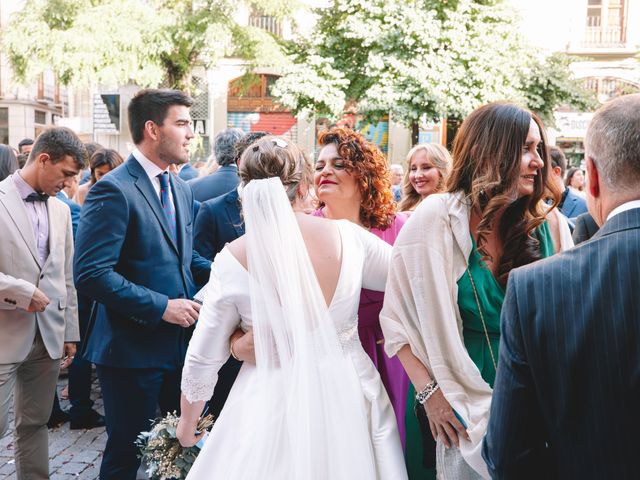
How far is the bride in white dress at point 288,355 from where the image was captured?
227 cm

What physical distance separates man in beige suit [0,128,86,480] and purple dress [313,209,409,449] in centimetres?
196

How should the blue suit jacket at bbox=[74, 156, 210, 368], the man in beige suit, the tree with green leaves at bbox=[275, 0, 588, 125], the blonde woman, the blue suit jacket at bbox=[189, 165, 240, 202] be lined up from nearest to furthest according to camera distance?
the blue suit jacket at bbox=[74, 156, 210, 368] → the man in beige suit → the blonde woman → the blue suit jacket at bbox=[189, 165, 240, 202] → the tree with green leaves at bbox=[275, 0, 588, 125]

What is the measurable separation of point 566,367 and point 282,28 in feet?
78.4

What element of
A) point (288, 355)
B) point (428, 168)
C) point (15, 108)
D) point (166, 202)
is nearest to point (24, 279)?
point (166, 202)

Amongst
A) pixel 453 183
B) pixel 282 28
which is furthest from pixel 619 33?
pixel 453 183

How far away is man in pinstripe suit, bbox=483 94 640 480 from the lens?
141 centimetres

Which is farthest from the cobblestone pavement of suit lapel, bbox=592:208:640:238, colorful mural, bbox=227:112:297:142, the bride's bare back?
colorful mural, bbox=227:112:297:142

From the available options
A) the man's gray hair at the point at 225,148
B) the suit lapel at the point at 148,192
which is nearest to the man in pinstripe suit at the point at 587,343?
the suit lapel at the point at 148,192

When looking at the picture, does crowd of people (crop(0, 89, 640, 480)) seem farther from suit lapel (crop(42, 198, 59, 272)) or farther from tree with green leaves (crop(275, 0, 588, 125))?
tree with green leaves (crop(275, 0, 588, 125))

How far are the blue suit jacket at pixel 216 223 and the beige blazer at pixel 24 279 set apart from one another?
0.93 metres

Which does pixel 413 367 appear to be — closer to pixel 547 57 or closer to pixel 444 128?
pixel 547 57

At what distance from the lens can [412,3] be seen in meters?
17.1

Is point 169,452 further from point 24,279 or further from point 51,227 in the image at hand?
point 51,227

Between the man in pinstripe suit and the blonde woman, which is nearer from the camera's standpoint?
the man in pinstripe suit
